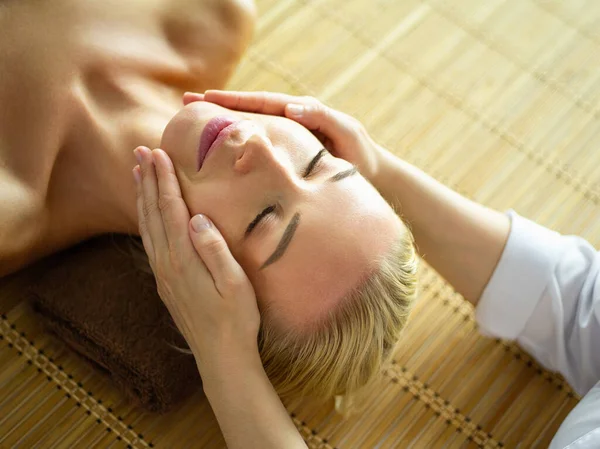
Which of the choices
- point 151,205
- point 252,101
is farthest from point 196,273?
point 252,101

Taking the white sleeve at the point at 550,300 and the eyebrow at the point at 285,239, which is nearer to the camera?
the eyebrow at the point at 285,239

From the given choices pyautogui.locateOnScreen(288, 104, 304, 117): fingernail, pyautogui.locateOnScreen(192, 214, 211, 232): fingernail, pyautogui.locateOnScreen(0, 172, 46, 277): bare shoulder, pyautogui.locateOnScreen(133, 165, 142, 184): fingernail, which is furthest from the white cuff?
pyautogui.locateOnScreen(0, 172, 46, 277): bare shoulder

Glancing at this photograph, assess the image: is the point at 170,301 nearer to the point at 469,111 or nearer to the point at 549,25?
the point at 469,111

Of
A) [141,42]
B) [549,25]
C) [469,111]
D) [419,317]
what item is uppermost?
[141,42]

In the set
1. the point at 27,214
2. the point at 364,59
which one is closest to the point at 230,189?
the point at 27,214

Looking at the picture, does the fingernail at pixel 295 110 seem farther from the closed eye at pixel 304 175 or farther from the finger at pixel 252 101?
the closed eye at pixel 304 175

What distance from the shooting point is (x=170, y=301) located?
1.26 meters

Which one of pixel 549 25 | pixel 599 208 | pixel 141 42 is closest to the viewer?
pixel 141 42

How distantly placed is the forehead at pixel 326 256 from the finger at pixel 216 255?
52mm

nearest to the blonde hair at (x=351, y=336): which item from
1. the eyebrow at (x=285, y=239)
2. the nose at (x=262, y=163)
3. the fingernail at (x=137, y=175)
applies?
the eyebrow at (x=285, y=239)

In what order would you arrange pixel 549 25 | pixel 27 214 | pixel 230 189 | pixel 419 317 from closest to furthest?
pixel 230 189 < pixel 27 214 < pixel 419 317 < pixel 549 25

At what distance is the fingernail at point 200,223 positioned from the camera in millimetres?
1165

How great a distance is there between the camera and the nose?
116 cm

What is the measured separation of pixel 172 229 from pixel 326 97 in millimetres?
824
